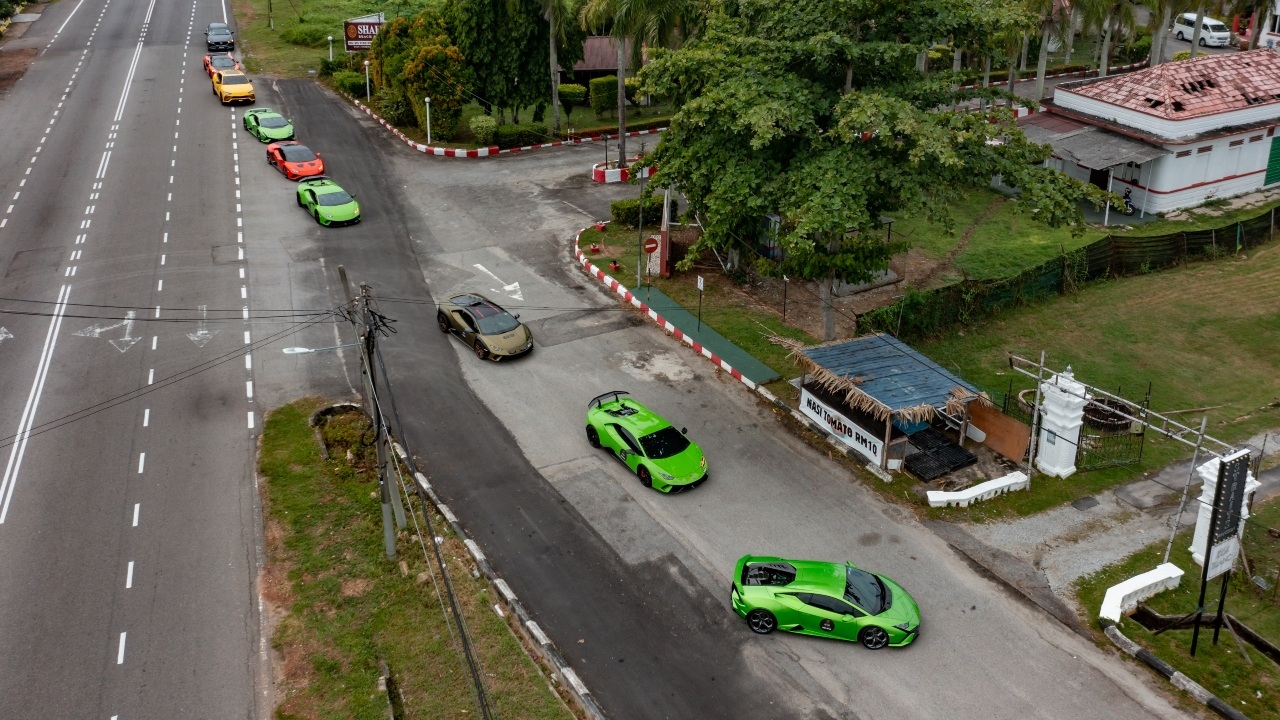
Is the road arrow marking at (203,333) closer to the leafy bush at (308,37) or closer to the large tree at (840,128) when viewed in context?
the large tree at (840,128)

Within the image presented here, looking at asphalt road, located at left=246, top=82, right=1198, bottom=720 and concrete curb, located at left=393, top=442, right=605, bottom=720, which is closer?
concrete curb, located at left=393, top=442, right=605, bottom=720

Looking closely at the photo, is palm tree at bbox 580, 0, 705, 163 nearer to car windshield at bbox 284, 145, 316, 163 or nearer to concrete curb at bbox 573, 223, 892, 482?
concrete curb at bbox 573, 223, 892, 482

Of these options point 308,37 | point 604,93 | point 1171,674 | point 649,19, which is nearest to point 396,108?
point 604,93

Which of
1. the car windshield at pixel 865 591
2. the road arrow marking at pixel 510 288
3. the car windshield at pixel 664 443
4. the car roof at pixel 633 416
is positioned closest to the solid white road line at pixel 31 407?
the road arrow marking at pixel 510 288

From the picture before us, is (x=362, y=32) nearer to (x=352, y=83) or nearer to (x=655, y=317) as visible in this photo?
(x=352, y=83)

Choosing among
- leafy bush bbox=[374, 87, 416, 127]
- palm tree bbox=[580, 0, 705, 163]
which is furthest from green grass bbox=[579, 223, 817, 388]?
leafy bush bbox=[374, 87, 416, 127]

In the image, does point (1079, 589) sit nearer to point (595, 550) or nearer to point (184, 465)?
point (595, 550)
